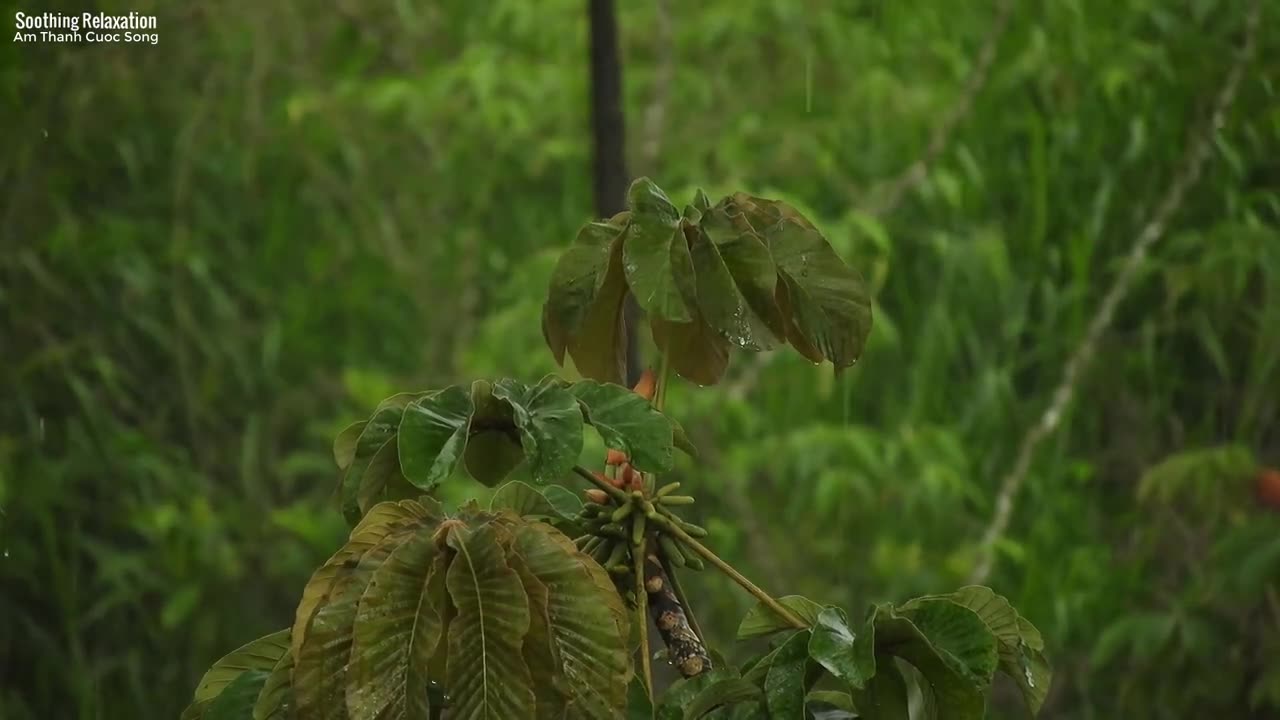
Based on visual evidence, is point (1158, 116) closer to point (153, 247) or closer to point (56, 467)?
point (153, 247)

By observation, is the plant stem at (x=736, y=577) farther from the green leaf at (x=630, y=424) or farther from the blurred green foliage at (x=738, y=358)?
the blurred green foliage at (x=738, y=358)

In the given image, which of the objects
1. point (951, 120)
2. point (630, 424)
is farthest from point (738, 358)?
point (630, 424)

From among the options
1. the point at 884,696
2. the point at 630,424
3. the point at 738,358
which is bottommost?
the point at 738,358

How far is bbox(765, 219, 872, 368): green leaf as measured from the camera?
64 cm

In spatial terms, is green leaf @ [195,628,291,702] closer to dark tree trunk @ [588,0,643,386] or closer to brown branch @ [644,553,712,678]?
brown branch @ [644,553,712,678]

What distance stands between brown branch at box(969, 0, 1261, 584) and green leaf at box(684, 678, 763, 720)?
1250mm

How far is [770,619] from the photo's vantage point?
626mm

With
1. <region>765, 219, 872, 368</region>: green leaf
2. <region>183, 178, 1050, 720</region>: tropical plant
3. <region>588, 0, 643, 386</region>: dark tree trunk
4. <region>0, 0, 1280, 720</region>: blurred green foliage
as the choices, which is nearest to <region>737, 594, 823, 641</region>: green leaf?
<region>183, 178, 1050, 720</region>: tropical plant

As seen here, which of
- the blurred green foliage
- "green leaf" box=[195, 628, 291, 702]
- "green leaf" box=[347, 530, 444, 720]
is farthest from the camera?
the blurred green foliage

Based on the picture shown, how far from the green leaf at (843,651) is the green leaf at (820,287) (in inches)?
5.1

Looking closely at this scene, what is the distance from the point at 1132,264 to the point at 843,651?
1350mm

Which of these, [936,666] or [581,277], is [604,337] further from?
[936,666]

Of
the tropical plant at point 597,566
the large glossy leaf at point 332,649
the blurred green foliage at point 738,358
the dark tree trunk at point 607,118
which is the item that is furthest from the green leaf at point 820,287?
the blurred green foliage at point 738,358

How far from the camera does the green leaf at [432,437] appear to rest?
535 millimetres
